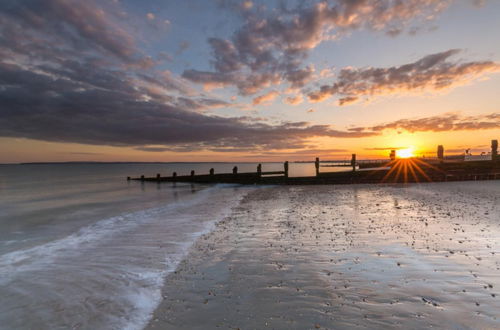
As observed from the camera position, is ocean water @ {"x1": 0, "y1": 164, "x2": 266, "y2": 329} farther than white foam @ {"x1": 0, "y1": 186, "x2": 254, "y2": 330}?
No

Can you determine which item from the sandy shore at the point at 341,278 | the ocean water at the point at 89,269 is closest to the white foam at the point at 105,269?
the ocean water at the point at 89,269

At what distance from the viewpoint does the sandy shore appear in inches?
168

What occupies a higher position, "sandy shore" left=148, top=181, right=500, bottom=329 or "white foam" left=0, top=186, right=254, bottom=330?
"sandy shore" left=148, top=181, right=500, bottom=329

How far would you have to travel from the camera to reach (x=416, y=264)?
6.41 metres

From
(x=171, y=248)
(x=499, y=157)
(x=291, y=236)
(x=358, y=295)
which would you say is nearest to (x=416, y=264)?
(x=358, y=295)

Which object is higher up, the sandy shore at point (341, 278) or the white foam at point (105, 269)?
the sandy shore at point (341, 278)

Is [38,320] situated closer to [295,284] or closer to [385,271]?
[295,284]

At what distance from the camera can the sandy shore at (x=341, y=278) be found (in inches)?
168

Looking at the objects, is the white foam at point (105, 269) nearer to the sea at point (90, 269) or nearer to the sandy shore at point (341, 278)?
the sea at point (90, 269)

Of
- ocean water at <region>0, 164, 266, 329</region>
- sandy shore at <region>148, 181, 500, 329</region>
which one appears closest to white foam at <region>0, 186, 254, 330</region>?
ocean water at <region>0, 164, 266, 329</region>

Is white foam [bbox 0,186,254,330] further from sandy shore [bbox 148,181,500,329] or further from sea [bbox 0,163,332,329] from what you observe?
sandy shore [bbox 148,181,500,329]

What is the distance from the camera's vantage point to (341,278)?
577 centimetres

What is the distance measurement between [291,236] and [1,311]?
783 cm

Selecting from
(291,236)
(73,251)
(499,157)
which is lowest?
(73,251)
